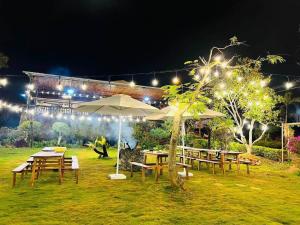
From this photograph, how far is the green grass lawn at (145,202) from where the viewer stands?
3977 mm

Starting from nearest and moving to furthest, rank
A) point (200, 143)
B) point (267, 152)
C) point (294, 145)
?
1. point (294, 145)
2. point (267, 152)
3. point (200, 143)

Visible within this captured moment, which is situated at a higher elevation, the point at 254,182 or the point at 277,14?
the point at 277,14

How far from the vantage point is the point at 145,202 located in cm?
491

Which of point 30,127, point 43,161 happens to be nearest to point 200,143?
point 43,161

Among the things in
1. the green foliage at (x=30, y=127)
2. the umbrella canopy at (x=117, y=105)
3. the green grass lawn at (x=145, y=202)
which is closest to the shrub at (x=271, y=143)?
the green grass lawn at (x=145, y=202)

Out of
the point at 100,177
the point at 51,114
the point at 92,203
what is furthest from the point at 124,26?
the point at 92,203

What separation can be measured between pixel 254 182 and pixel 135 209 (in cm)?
436

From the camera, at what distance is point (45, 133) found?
1791 centimetres

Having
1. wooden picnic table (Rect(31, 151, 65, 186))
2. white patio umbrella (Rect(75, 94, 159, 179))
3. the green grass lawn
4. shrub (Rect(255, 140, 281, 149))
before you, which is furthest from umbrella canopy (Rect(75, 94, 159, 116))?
shrub (Rect(255, 140, 281, 149))

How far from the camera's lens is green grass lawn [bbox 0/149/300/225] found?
13.0ft

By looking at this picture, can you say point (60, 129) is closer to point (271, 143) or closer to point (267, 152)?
point (267, 152)

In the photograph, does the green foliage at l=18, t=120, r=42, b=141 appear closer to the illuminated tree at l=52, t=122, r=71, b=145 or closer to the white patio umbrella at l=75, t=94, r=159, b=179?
the illuminated tree at l=52, t=122, r=71, b=145

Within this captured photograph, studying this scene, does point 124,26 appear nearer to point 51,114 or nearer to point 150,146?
point 51,114

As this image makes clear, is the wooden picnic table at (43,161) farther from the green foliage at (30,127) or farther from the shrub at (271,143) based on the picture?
the shrub at (271,143)
